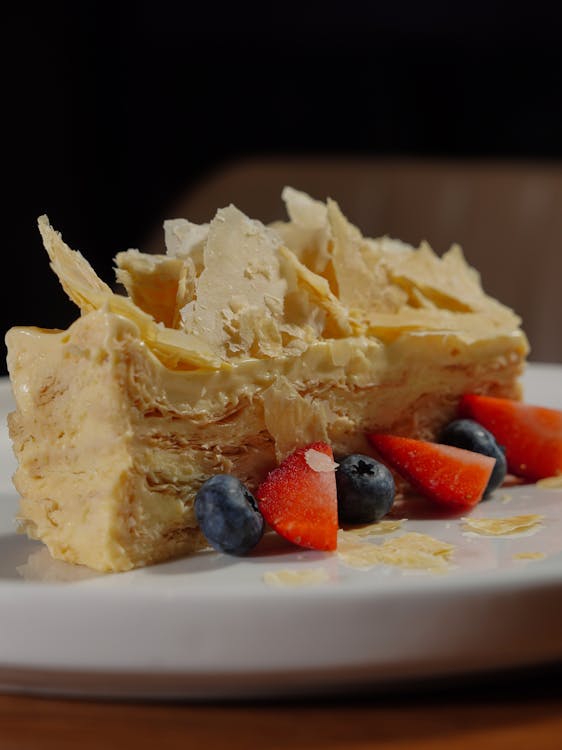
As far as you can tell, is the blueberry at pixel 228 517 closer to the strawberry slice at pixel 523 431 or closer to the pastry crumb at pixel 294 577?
the pastry crumb at pixel 294 577

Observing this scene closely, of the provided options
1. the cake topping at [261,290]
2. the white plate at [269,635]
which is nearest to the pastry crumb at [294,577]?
the white plate at [269,635]

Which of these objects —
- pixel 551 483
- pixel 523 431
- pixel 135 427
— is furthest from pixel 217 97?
pixel 135 427

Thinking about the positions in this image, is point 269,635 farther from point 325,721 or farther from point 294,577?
point 294,577

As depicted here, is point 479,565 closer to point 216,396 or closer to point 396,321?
point 216,396

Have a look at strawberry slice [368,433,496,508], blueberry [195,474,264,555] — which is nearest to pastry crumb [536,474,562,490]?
strawberry slice [368,433,496,508]

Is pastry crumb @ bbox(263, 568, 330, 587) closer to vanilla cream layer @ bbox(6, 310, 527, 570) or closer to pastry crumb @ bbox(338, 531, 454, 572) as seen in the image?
pastry crumb @ bbox(338, 531, 454, 572)

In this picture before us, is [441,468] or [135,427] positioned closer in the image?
[135,427]

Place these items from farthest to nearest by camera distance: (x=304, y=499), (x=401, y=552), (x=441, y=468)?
(x=441, y=468), (x=304, y=499), (x=401, y=552)
